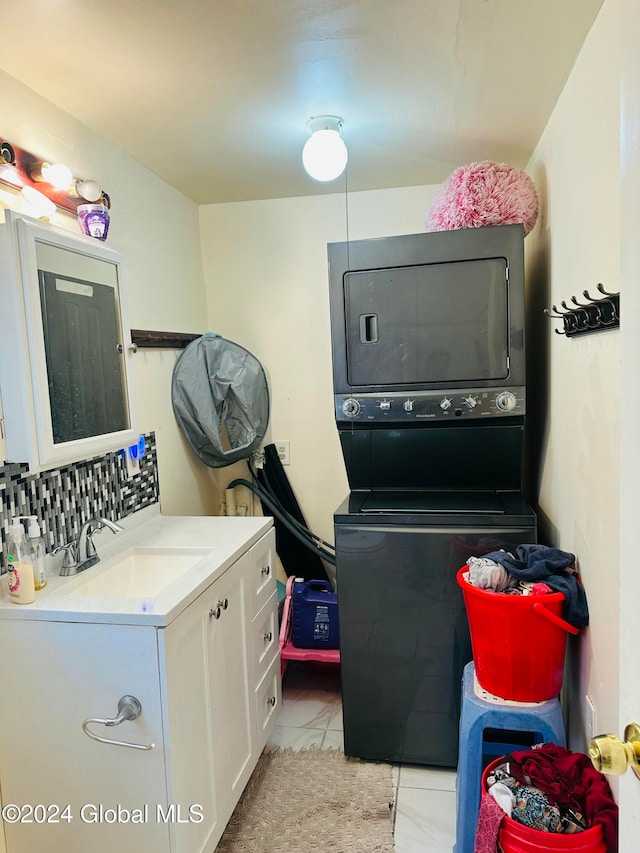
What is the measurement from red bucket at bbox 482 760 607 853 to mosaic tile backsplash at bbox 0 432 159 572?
55.7 inches

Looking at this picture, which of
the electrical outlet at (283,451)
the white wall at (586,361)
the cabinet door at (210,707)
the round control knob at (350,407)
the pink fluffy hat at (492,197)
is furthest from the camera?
the electrical outlet at (283,451)

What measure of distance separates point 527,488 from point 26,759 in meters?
2.12

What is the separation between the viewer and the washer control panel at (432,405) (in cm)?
198

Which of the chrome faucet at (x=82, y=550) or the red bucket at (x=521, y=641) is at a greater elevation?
the chrome faucet at (x=82, y=550)

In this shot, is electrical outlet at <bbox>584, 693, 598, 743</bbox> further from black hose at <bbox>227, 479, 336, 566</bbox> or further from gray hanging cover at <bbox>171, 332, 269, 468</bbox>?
gray hanging cover at <bbox>171, 332, 269, 468</bbox>

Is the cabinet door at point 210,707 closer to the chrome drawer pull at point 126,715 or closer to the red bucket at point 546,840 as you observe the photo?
the chrome drawer pull at point 126,715

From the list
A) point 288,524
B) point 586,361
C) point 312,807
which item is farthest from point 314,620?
point 586,361

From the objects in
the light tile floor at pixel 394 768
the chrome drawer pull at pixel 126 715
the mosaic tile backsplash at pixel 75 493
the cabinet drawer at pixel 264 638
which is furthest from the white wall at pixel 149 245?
the chrome drawer pull at pixel 126 715

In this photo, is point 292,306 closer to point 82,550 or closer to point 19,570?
point 82,550

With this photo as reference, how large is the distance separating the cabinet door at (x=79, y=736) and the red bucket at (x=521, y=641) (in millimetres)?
920

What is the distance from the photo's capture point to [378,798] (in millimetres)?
1943

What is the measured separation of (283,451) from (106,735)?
1722mm

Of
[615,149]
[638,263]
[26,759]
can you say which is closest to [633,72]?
[638,263]

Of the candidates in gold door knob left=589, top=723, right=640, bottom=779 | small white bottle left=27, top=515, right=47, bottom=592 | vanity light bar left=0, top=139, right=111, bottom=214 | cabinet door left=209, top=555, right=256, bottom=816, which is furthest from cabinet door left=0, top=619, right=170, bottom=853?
vanity light bar left=0, top=139, right=111, bottom=214
